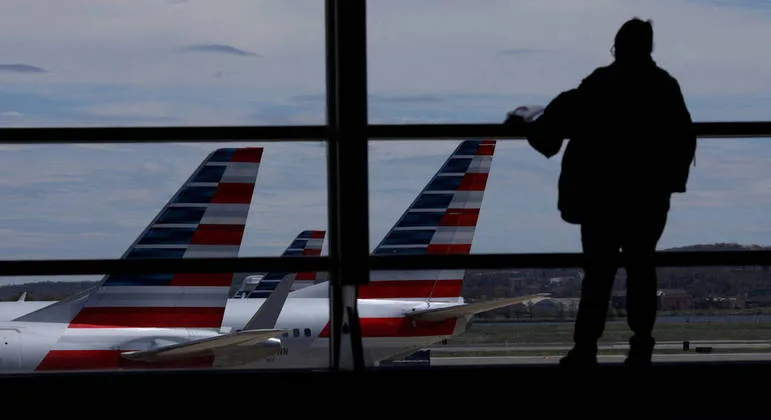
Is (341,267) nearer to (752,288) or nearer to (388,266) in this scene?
(388,266)

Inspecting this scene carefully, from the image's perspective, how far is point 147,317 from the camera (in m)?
19.0

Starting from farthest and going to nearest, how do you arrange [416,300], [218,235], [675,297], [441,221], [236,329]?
[236,329] → [416,300] → [441,221] → [218,235] → [675,297]

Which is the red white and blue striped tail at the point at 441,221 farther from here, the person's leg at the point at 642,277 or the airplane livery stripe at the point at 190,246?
the person's leg at the point at 642,277

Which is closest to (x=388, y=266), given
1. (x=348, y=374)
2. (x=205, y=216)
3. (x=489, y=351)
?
(x=348, y=374)

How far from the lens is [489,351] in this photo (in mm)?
29703

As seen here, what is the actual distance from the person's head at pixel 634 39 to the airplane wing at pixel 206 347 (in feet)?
48.9

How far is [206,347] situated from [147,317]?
40.5 inches

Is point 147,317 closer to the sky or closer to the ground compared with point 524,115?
closer to the sky

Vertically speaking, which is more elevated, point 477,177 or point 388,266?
point 477,177

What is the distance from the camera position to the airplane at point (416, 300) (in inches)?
811

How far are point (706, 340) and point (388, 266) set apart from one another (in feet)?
87.1

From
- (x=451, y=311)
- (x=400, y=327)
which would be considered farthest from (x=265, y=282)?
(x=451, y=311)

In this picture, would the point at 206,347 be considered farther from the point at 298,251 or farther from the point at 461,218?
the point at 298,251

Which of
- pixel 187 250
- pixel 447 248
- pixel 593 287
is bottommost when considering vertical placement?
pixel 593 287
